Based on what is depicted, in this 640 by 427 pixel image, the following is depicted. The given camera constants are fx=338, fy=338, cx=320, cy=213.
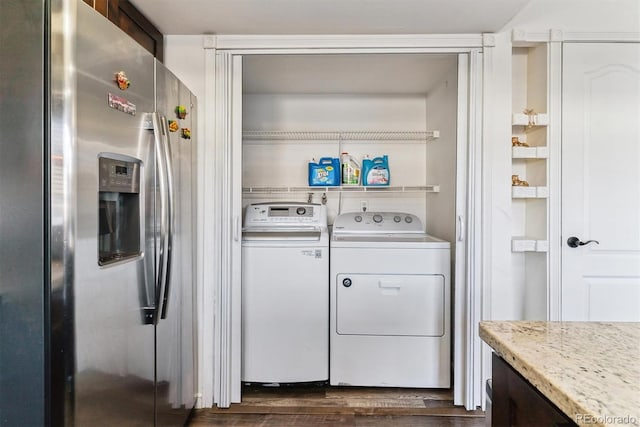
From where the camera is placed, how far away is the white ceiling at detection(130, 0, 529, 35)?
63.1 inches

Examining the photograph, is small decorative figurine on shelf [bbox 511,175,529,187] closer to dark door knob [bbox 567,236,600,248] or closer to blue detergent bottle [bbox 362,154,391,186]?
dark door knob [bbox 567,236,600,248]

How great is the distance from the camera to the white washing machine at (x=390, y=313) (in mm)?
2045

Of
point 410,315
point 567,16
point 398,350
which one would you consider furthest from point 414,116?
point 398,350

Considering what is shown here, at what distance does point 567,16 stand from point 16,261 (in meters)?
2.72

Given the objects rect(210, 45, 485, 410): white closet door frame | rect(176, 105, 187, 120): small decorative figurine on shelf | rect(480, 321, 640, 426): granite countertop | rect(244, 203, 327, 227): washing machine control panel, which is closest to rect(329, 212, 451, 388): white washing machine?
rect(210, 45, 485, 410): white closet door frame

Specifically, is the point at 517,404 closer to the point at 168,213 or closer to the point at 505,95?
the point at 168,213

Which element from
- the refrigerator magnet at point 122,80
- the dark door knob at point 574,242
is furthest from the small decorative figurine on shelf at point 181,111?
the dark door knob at point 574,242

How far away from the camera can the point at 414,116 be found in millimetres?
2768

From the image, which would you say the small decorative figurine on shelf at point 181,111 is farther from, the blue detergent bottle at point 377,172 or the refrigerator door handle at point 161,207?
the blue detergent bottle at point 377,172

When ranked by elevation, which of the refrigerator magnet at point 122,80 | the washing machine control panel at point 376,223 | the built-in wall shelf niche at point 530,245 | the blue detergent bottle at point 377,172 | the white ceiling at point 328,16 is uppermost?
the white ceiling at point 328,16

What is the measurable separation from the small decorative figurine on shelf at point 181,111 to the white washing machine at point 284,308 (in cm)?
77

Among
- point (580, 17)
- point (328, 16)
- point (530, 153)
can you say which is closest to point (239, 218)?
point (328, 16)

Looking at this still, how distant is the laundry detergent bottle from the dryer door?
810mm

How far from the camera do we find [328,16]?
1714 mm
